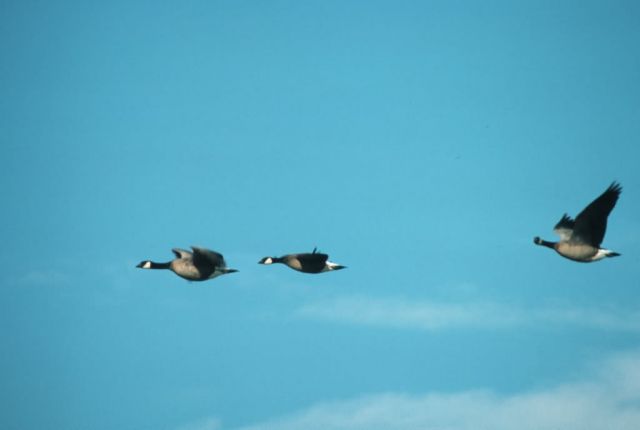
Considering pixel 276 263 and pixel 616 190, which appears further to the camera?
pixel 276 263

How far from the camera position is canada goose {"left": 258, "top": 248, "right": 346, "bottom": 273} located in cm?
3328

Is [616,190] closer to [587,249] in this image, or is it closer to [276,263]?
[587,249]

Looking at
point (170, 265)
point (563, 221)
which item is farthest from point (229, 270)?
point (563, 221)

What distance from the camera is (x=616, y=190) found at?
3111cm

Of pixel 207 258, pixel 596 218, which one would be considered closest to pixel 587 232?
pixel 596 218

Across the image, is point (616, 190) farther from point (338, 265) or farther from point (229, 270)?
point (229, 270)

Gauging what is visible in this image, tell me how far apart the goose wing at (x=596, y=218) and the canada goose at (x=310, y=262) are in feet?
18.5

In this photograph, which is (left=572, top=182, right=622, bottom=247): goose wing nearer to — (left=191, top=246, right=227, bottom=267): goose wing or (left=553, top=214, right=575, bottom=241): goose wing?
(left=553, top=214, right=575, bottom=241): goose wing

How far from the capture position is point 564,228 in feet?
111

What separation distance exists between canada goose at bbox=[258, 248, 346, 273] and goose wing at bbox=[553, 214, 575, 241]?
17.4 feet

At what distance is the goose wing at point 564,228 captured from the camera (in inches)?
1330

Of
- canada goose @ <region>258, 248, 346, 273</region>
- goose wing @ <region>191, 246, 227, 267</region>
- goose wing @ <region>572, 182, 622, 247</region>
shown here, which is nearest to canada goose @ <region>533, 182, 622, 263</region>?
goose wing @ <region>572, 182, 622, 247</region>

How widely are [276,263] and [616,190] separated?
8792mm

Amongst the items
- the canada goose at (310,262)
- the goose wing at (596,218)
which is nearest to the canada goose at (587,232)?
the goose wing at (596,218)
